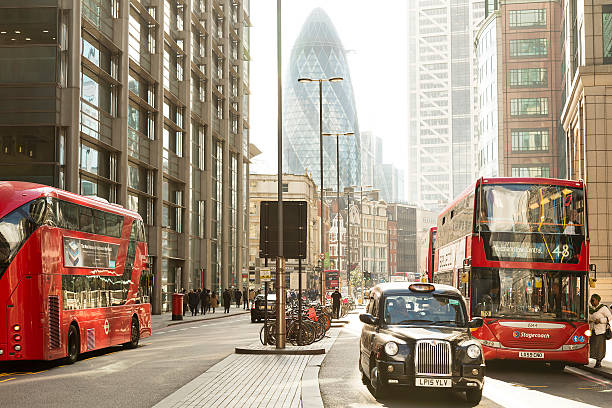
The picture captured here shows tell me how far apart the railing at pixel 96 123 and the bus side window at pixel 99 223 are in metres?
16.3

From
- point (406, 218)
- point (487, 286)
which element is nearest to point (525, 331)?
point (487, 286)

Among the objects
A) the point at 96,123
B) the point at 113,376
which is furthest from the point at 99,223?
the point at 96,123

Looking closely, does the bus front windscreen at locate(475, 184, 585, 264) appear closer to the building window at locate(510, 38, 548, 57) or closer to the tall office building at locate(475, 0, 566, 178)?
the tall office building at locate(475, 0, 566, 178)

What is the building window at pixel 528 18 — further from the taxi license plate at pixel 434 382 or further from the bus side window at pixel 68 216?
the taxi license plate at pixel 434 382

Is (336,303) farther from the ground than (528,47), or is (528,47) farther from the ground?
(528,47)

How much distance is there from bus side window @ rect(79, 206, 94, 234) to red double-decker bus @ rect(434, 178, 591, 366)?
8.62 m

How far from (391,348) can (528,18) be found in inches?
3120

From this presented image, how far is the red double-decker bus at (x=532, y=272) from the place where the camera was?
17719mm

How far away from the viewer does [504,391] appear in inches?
563

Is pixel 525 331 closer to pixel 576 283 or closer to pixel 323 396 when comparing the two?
pixel 576 283

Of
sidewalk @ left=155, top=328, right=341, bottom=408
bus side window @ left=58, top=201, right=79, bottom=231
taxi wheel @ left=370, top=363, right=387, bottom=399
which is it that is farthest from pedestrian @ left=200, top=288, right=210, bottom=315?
taxi wheel @ left=370, top=363, right=387, bottom=399

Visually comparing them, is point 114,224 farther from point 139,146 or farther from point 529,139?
point 529,139

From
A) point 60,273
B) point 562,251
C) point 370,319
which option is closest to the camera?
point 370,319

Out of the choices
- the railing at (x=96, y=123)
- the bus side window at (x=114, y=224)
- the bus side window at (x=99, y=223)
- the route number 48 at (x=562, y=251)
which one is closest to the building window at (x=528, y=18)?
the railing at (x=96, y=123)
